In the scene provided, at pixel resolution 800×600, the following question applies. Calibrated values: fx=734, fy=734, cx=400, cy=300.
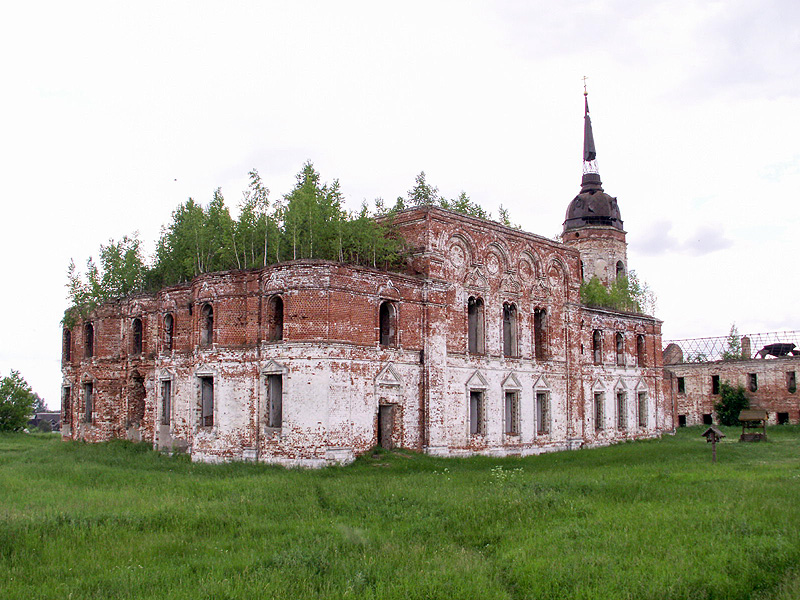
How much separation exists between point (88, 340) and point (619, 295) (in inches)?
1251

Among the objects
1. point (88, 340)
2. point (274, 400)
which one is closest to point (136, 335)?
point (88, 340)

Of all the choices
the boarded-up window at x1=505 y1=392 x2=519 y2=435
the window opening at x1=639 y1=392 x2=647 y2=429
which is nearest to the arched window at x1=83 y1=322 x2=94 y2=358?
the boarded-up window at x1=505 y1=392 x2=519 y2=435

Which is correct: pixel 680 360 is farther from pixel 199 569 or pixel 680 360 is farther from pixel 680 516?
pixel 199 569

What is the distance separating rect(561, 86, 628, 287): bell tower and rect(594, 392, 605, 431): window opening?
18.9 meters

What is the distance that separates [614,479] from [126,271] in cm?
2300

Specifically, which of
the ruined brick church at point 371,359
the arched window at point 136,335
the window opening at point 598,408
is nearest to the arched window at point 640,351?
the ruined brick church at point 371,359

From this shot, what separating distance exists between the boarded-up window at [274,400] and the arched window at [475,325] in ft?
26.6

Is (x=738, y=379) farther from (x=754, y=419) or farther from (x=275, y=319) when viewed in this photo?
(x=275, y=319)

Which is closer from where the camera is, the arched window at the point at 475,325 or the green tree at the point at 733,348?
the arched window at the point at 475,325

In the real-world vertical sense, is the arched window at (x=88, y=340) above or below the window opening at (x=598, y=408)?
above

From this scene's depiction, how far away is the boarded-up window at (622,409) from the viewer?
36281 millimetres

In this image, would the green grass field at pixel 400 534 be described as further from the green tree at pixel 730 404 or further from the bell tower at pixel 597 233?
the bell tower at pixel 597 233

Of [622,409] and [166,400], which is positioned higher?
[166,400]

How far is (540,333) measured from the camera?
1230 inches
